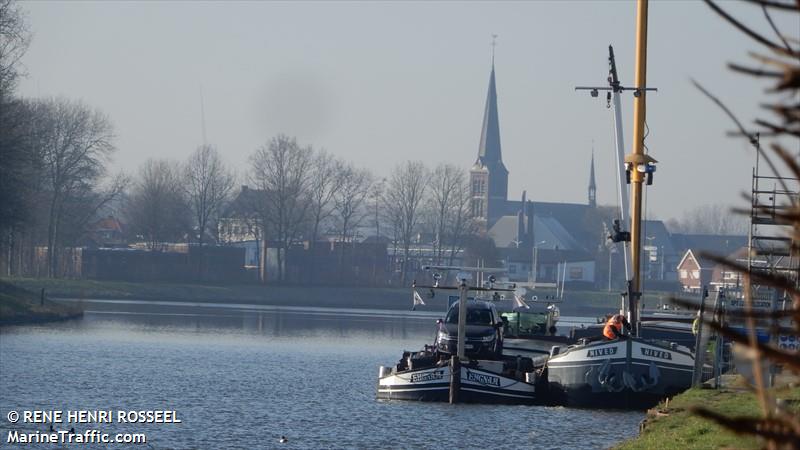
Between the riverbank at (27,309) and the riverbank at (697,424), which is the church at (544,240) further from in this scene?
the riverbank at (697,424)

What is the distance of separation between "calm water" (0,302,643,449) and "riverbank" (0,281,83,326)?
91.8 inches

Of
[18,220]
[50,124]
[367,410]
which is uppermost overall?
[50,124]

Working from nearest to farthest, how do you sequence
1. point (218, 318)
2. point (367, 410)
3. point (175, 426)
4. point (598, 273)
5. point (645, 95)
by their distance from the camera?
point (175, 426) → point (367, 410) → point (645, 95) → point (218, 318) → point (598, 273)

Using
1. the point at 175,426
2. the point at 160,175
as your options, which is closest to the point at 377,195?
the point at 160,175

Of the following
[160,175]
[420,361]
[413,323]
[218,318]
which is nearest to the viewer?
[420,361]

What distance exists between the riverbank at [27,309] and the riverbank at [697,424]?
41.6 m

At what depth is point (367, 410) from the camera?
29.7 m

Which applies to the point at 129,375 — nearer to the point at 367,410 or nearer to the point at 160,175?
the point at 367,410

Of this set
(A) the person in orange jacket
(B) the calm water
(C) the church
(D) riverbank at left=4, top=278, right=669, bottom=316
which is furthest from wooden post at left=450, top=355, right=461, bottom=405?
(C) the church

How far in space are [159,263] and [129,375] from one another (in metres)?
76.3

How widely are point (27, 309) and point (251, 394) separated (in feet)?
109

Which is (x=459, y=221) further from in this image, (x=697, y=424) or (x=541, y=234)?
(x=697, y=424)

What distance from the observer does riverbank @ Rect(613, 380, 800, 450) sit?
53.4ft

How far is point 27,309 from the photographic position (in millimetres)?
62875
